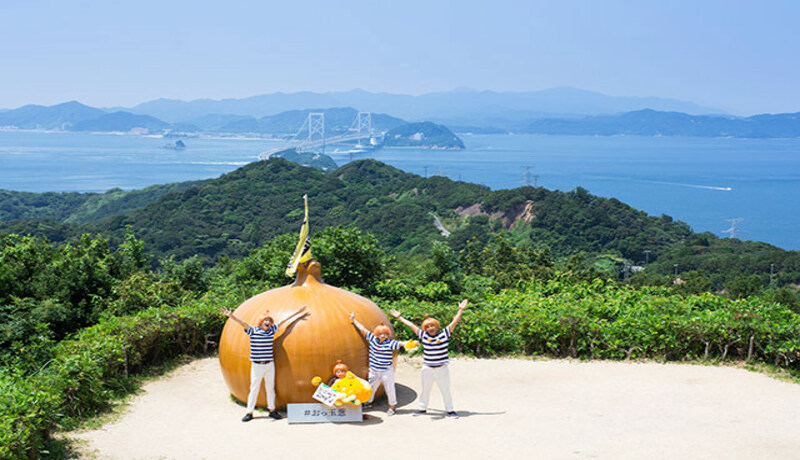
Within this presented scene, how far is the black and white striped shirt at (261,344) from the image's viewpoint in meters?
9.23

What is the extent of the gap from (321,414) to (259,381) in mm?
→ 934

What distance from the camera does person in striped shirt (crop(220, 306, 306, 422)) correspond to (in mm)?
9242

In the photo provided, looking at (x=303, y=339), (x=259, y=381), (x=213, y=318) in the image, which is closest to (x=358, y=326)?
(x=303, y=339)

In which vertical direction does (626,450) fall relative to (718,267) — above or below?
above

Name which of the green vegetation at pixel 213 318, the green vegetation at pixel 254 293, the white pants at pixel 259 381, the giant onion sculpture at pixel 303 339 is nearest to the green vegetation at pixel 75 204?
the green vegetation at pixel 254 293

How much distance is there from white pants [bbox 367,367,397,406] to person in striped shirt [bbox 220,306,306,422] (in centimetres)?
130

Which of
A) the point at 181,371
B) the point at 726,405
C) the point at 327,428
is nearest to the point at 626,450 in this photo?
the point at 726,405

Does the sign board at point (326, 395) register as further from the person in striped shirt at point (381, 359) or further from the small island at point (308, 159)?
the small island at point (308, 159)

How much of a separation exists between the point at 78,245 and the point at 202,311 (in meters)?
7.21

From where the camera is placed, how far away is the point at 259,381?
30.5 ft

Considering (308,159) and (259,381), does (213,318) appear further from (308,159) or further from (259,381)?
(308,159)

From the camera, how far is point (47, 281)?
1470cm

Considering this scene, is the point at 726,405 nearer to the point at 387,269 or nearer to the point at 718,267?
the point at 387,269

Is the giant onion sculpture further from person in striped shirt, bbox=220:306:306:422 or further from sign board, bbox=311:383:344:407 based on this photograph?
sign board, bbox=311:383:344:407
